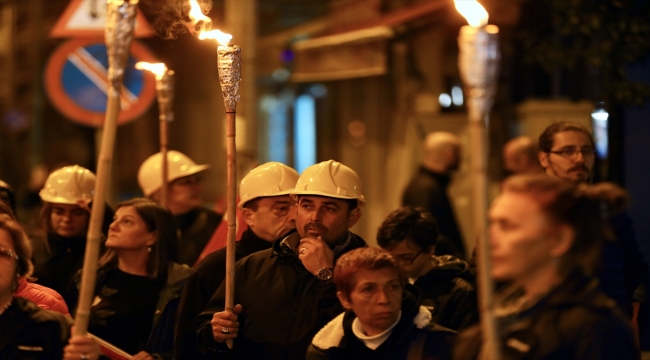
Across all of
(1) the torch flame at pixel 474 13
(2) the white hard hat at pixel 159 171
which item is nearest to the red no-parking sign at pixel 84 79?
(2) the white hard hat at pixel 159 171

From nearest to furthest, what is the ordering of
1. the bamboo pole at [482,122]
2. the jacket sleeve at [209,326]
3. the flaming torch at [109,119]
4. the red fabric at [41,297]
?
the bamboo pole at [482,122] → the flaming torch at [109,119] → the jacket sleeve at [209,326] → the red fabric at [41,297]

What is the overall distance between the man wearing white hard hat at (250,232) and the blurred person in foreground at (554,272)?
8.42 feet

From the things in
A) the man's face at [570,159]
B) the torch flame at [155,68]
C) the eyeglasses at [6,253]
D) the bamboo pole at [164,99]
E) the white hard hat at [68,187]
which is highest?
the torch flame at [155,68]

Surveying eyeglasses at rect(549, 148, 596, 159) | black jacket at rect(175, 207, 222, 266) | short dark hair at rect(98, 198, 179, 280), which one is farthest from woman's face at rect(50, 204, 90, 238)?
eyeglasses at rect(549, 148, 596, 159)

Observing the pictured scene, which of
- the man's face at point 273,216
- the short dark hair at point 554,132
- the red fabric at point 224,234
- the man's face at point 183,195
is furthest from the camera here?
the man's face at point 183,195

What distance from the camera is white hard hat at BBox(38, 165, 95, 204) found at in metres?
7.89

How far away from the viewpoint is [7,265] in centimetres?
467

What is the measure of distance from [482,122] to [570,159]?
106 inches

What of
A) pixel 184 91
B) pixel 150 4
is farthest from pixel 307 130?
pixel 150 4

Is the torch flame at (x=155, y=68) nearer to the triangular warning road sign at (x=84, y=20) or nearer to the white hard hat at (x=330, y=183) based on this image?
the white hard hat at (x=330, y=183)

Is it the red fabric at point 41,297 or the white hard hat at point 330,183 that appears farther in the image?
the white hard hat at point 330,183

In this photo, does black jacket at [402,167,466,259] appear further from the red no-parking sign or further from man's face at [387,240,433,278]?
man's face at [387,240,433,278]

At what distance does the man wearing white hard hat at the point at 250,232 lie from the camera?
19.5 ft

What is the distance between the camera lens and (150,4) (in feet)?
22.3
